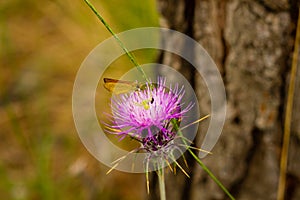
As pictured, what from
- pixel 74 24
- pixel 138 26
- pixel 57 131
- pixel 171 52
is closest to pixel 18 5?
pixel 74 24

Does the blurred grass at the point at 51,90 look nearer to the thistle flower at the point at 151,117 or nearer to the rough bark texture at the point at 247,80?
the rough bark texture at the point at 247,80

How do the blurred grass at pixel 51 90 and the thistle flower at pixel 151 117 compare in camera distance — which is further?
the blurred grass at pixel 51 90

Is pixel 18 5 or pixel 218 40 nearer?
pixel 218 40

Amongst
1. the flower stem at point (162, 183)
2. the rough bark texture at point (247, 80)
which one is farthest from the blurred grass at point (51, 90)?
the flower stem at point (162, 183)

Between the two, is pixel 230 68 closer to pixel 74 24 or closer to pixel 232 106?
pixel 232 106

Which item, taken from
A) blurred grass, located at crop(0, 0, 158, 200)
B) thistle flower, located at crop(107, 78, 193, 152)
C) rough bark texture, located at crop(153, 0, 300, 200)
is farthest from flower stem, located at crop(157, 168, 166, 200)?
blurred grass, located at crop(0, 0, 158, 200)

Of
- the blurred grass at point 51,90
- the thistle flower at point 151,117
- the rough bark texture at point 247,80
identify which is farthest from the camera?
the blurred grass at point 51,90

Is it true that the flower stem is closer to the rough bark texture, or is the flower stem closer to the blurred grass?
the rough bark texture
